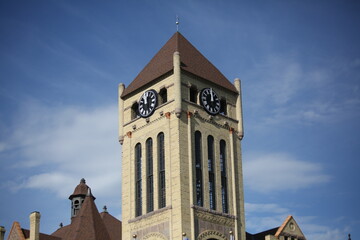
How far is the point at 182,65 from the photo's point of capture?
2736 inches

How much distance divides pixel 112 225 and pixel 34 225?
10.8 meters

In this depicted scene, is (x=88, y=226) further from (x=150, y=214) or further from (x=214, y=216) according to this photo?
(x=214, y=216)

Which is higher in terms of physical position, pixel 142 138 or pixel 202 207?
pixel 142 138

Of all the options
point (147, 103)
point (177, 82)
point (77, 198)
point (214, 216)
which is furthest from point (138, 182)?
point (77, 198)

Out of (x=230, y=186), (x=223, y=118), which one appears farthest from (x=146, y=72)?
(x=230, y=186)

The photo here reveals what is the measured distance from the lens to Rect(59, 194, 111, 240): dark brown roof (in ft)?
235

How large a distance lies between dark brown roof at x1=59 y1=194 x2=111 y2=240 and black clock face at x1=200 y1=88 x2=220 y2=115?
15236 millimetres

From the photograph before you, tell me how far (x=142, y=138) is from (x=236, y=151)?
28.1 feet

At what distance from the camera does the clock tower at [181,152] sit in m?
65.0

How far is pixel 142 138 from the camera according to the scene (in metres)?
69.9

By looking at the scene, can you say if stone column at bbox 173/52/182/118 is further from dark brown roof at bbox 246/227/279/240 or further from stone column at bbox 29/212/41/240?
stone column at bbox 29/212/41/240

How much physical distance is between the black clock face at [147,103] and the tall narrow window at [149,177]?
250 cm

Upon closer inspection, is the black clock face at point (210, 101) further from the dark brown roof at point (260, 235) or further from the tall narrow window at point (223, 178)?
the dark brown roof at point (260, 235)

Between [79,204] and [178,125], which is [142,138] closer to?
[178,125]
